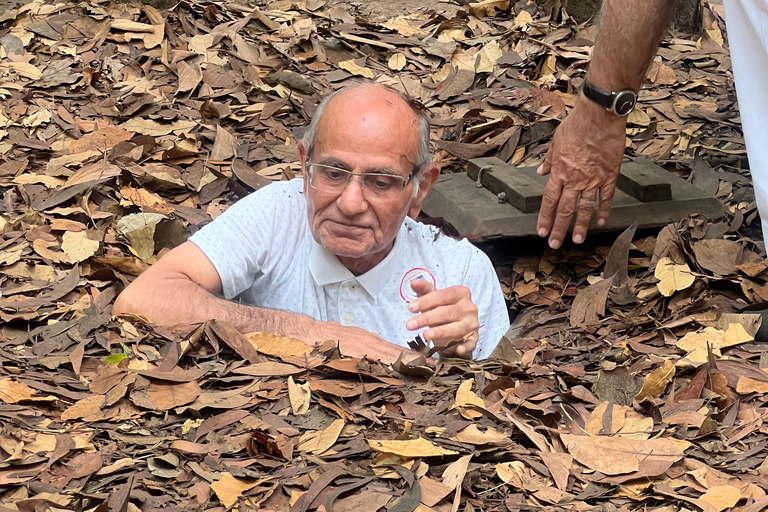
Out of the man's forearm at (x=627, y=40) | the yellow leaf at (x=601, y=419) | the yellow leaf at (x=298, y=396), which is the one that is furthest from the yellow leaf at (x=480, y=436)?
the man's forearm at (x=627, y=40)

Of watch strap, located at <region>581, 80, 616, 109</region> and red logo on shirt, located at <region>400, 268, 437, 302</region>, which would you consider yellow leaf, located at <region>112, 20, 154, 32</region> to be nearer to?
red logo on shirt, located at <region>400, 268, 437, 302</region>

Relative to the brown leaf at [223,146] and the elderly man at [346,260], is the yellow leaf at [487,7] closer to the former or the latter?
the brown leaf at [223,146]

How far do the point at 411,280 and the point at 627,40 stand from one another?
51.7 inches

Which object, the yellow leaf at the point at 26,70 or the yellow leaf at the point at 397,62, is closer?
the yellow leaf at the point at 26,70

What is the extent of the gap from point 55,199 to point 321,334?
155 centimetres

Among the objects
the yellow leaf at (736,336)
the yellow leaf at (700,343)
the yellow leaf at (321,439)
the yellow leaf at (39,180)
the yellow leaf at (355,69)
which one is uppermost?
the yellow leaf at (736,336)

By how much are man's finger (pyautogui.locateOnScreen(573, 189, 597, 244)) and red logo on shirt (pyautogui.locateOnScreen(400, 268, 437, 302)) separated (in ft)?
2.41

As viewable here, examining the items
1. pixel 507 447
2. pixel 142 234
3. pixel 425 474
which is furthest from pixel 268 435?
pixel 142 234

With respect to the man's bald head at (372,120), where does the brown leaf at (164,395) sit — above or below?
below

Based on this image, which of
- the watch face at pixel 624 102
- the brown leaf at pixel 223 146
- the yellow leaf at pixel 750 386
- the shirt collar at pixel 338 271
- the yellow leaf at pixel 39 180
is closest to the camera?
the yellow leaf at pixel 750 386

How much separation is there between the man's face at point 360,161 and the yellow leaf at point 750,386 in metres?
1.34

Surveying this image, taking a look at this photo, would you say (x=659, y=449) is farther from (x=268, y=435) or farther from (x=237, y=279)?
(x=237, y=279)

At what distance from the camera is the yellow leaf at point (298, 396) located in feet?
8.79

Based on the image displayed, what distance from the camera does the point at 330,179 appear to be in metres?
3.35
